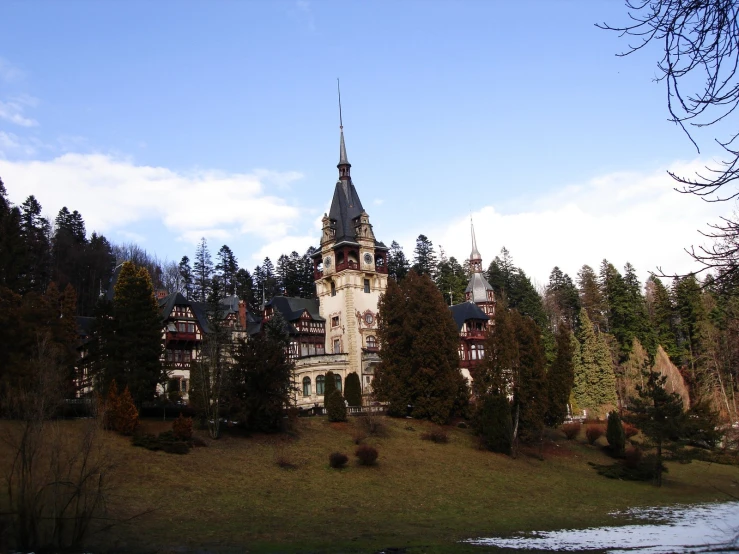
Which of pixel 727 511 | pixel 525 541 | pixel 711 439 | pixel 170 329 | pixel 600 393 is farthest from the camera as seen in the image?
pixel 600 393

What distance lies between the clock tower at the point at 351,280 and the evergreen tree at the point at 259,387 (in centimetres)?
2417

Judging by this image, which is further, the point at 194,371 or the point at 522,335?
the point at 522,335

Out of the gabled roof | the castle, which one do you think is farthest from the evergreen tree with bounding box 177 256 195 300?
the gabled roof

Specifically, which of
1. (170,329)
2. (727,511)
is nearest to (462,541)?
(727,511)

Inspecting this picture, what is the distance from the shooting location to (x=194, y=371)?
Answer: 145ft

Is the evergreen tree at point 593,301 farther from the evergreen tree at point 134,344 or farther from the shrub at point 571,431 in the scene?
the evergreen tree at point 134,344

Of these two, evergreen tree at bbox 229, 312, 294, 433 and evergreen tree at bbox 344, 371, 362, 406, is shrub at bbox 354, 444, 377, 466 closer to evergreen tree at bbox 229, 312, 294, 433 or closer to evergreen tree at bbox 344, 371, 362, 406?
evergreen tree at bbox 229, 312, 294, 433

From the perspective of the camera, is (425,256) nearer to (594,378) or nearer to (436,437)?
(594,378)

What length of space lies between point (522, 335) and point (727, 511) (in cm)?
2328

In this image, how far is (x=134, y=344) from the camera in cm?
4353

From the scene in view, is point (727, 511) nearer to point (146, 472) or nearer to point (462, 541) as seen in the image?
point (462, 541)

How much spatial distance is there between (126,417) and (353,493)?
546 inches

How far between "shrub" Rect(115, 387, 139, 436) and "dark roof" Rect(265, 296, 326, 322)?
33687 millimetres

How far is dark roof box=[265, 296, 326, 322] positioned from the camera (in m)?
71.9
